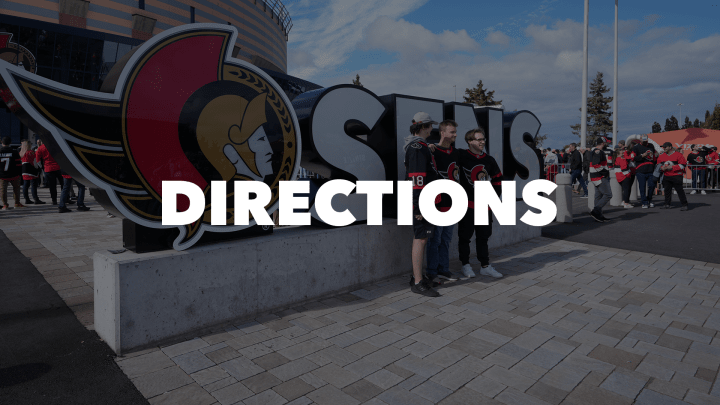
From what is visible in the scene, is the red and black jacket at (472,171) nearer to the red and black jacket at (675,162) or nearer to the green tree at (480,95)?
the red and black jacket at (675,162)

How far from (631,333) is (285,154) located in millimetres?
3614

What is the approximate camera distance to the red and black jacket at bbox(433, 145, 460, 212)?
201 inches

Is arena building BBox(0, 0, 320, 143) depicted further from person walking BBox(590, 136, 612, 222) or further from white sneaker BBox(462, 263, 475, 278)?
white sneaker BBox(462, 263, 475, 278)

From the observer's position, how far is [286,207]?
15.0 feet

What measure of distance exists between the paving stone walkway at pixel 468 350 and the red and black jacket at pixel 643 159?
8447mm

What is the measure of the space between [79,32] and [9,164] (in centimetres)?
1706

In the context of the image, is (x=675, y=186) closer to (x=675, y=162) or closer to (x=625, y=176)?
(x=675, y=162)

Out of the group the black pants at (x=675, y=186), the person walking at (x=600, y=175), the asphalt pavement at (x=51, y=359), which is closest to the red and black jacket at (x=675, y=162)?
the black pants at (x=675, y=186)

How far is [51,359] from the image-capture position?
10.4 ft

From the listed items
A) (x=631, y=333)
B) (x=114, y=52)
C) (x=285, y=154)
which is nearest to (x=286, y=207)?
(x=285, y=154)

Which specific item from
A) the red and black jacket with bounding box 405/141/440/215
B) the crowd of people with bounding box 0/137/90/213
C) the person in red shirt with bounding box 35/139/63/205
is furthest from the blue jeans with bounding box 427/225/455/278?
the person in red shirt with bounding box 35/139/63/205

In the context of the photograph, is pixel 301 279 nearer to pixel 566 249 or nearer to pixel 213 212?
pixel 213 212

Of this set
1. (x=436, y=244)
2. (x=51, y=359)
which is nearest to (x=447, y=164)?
(x=436, y=244)

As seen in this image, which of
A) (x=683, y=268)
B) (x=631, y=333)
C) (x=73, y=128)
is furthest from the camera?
(x=683, y=268)
